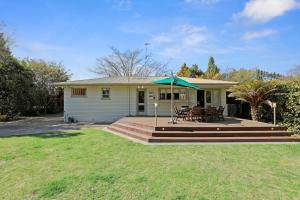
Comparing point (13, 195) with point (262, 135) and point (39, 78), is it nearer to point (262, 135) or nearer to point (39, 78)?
point (262, 135)

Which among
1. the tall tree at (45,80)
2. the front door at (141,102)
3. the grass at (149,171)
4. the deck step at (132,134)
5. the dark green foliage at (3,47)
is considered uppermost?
the dark green foliage at (3,47)

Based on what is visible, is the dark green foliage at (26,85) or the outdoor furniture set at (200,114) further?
the dark green foliage at (26,85)

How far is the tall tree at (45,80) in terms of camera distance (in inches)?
1139

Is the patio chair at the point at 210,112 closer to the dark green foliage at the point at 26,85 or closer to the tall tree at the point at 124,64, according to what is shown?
the dark green foliage at the point at 26,85

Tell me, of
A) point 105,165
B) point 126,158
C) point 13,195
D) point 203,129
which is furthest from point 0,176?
point 203,129

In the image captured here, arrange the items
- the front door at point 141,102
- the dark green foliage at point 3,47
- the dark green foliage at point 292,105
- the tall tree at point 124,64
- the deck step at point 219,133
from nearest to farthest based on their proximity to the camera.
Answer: the deck step at point 219,133
the dark green foliage at point 292,105
the front door at point 141,102
the dark green foliage at point 3,47
the tall tree at point 124,64

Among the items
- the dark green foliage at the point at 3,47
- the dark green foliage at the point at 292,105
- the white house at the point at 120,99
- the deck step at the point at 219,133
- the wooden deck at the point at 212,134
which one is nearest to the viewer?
the wooden deck at the point at 212,134

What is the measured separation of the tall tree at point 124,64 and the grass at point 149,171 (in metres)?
30.9

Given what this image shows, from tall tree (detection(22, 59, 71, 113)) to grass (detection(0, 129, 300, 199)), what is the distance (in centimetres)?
2126

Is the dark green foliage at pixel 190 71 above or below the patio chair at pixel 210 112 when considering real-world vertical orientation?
above

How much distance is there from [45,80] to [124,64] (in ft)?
44.0

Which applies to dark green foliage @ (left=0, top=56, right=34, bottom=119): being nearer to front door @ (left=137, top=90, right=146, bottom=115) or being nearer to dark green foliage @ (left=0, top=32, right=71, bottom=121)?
dark green foliage @ (left=0, top=32, right=71, bottom=121)

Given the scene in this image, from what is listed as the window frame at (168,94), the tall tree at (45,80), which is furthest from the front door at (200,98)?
the tall tree at (45,80)

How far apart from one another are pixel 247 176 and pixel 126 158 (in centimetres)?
344
